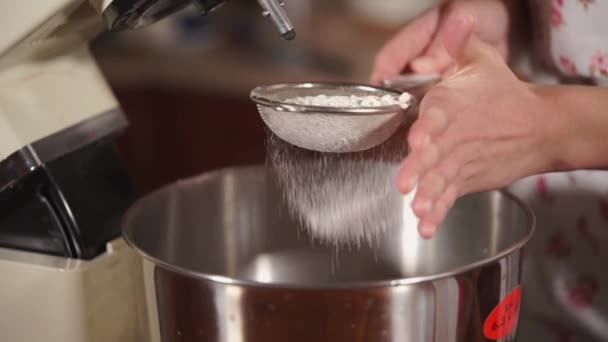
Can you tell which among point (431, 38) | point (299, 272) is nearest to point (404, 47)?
point (431, 38)

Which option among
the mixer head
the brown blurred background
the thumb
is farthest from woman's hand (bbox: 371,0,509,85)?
the brown blurred background

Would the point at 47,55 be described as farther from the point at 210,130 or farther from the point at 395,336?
the point at 210,130

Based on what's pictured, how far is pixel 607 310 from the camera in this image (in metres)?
0.84

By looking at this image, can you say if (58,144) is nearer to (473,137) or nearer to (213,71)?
(473,137)

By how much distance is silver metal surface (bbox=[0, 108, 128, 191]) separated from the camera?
625 mm

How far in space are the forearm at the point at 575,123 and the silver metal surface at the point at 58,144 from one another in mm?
386

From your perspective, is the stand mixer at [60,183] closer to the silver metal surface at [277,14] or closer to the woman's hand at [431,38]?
the silver metal surface at [277,14]

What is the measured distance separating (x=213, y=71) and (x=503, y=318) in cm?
151

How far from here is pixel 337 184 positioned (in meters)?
0.68

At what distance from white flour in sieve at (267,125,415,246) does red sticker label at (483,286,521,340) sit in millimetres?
165

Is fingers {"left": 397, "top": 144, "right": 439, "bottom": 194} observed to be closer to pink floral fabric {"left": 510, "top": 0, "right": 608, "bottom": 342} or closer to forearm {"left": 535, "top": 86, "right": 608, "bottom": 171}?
forearm {"left": 535, "top": 86, "right": 608, "bottom": 171}

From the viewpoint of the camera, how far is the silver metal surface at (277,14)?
58 centimetres

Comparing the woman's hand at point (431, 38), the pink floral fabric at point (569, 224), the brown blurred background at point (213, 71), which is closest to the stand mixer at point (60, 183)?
the woman's hand at point (431, 38)

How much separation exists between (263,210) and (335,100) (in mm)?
185
